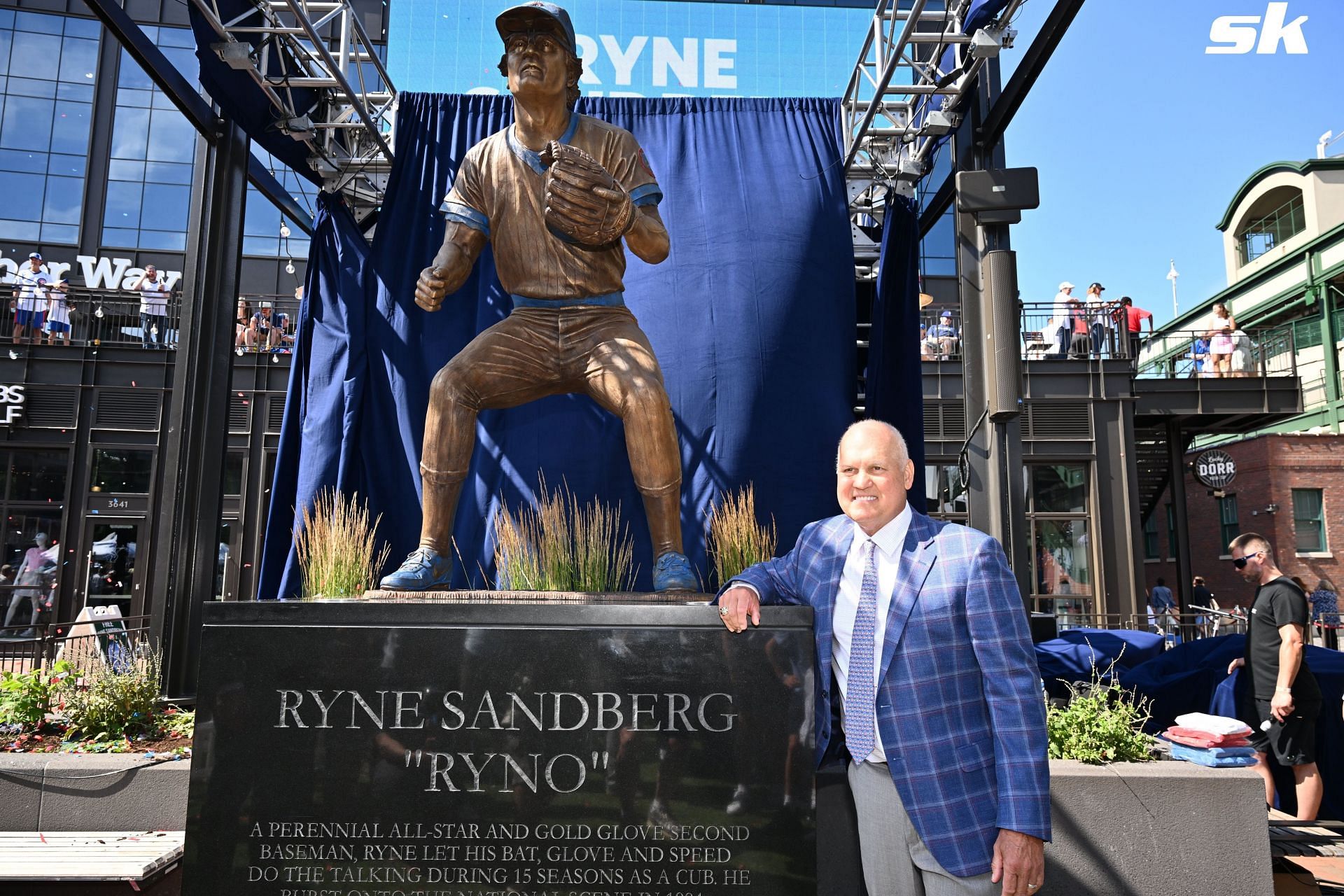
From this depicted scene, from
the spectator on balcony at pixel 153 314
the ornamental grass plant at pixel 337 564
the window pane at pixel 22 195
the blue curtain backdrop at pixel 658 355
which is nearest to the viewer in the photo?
the ornamental grass plant at pixel 337 564

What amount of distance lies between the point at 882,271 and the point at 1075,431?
393 inches

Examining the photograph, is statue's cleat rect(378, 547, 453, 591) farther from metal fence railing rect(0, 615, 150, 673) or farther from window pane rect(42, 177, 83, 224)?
window pane rect(42, 177, 83, 224)

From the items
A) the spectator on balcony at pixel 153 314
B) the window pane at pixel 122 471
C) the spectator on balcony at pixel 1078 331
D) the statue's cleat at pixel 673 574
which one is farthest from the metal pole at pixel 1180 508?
the window pane at pixel 122 471

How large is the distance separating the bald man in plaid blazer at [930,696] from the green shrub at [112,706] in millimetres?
4224

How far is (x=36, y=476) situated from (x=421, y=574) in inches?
635

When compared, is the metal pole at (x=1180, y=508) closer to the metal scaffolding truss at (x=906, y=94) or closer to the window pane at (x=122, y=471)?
the metal scaffolding truss at (x=906, y=94)

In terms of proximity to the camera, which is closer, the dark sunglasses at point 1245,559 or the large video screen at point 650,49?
the dark sunglasses at point 1245,559

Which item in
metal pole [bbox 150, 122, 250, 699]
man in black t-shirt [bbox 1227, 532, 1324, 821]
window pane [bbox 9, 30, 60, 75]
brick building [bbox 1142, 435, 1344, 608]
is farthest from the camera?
brick building [bbox 1142, 435, 1344, 608]

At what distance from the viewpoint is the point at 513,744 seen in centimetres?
267

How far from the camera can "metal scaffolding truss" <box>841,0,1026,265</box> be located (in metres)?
6.11

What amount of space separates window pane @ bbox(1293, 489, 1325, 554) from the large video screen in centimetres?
1786

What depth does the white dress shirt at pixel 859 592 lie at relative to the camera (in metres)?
2.40

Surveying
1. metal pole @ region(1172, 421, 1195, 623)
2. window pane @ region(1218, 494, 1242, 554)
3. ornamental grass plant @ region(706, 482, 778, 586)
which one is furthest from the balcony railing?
ornamental grass plant @ region(706, 482, 778, 586)

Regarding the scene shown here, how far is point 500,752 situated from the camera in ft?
Result: 8.73
